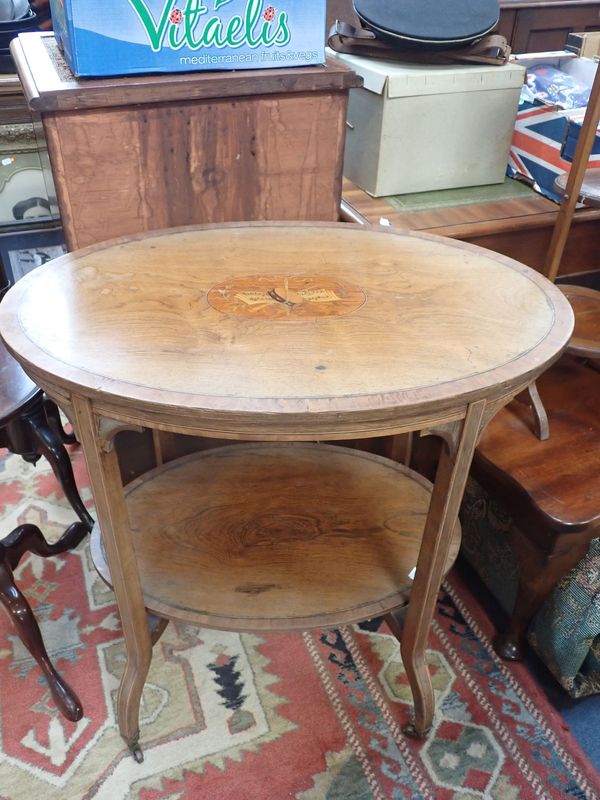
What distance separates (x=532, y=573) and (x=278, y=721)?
24.9 inches

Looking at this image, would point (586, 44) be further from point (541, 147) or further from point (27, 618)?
point (27, 618)

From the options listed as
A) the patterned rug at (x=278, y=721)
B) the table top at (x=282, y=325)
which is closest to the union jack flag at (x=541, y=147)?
the table top at (x=282, y=325)

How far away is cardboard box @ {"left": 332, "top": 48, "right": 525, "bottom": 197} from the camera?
5.79 feet

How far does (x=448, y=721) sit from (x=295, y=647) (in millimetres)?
378

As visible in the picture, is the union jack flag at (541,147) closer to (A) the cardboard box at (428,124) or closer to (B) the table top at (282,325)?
(A) the cardboard box at (428,124)

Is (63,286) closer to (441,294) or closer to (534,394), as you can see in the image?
(441,294)

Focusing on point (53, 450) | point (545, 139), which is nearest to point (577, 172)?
point (545, 139)

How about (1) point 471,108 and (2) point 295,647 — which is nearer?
(2) point 295,647

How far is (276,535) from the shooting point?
4.67ft

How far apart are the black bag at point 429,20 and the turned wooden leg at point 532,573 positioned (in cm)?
127

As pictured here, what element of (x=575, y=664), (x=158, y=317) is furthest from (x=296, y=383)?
(x=575, y=664)

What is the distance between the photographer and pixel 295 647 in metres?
1.61

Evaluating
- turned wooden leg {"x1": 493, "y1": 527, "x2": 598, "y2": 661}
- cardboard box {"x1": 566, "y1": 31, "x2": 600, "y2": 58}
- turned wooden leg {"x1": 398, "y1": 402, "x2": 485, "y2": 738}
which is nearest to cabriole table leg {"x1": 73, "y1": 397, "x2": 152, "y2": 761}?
turned wooden leg {"x1": 398, "y1": 402, "x2": 485, "y2": 738}

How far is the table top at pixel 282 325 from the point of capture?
0.90 m
